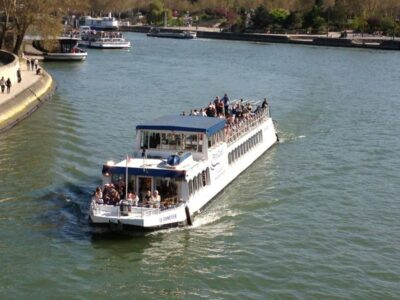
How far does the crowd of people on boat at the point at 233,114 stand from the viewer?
32656 millimetres

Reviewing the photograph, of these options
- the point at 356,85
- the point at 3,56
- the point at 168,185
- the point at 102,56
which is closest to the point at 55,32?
the point at 3,56

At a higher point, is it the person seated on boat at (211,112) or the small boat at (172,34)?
the person seated on boat at (211,112)

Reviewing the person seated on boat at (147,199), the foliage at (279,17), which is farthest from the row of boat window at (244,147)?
the foliage at (279,17)

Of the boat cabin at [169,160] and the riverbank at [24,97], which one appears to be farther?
the riverbank at [24,97]

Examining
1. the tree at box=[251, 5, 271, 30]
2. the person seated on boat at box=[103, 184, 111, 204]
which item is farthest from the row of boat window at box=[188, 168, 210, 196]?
the tree at box=[251, 5, 271, 30]

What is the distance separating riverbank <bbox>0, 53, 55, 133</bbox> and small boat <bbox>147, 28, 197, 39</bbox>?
306 ft

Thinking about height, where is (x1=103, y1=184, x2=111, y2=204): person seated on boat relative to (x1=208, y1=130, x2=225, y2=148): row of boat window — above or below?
below

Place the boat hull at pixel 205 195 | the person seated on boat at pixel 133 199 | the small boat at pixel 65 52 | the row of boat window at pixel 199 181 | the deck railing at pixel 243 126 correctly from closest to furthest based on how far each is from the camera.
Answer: the boat hull at pixel 205 195
the person seated on boat at pixel 133 199
the row of boat window at pixel 199 181
the deck railing at pixel 243 126
the small boat at pixel 65 52

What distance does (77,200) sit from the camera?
2741cm

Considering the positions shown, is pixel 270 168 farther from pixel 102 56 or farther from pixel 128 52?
pixel 128 52

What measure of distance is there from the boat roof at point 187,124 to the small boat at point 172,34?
12649 cm

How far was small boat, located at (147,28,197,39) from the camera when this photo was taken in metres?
154

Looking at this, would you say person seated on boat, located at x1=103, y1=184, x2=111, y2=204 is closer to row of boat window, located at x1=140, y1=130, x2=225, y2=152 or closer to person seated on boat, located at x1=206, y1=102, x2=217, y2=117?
row of boat window, located at x1=140, y1=130, x2=225, y2=152

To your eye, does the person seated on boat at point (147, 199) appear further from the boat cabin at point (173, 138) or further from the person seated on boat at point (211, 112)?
the person seated on boat at point (211, 112)
